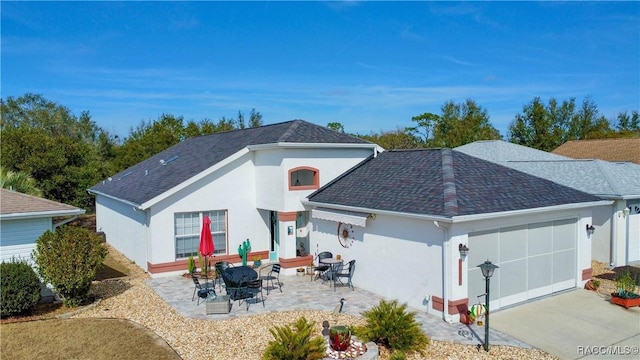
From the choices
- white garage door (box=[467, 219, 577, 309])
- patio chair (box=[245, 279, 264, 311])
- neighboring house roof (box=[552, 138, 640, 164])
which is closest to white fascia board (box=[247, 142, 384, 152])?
patio chair (box=[245, 279, 264, 311])

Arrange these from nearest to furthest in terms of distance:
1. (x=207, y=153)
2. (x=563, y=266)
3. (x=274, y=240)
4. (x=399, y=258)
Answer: (x=399, y=258)
(x=563, y=266)
(x=274, y=240)
(x=207, y=153)

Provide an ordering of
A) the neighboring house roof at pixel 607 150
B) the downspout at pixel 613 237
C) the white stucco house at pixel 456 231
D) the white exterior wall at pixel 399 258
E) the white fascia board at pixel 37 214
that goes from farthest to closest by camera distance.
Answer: the neighboring house roof at pixel 607 150
the downspout at pixel 613 237
the white fascia board at pixel 37 214
the white exterior wall at pixel 399 258
the white stucco house at pixel 456 231

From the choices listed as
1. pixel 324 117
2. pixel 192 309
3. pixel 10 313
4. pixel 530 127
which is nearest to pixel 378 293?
pixel 192 309

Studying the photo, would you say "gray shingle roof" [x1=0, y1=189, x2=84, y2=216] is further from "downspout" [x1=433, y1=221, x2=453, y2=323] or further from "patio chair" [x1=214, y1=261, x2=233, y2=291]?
"downspout" [x1=433, y1=221, x2=453, y2=323]

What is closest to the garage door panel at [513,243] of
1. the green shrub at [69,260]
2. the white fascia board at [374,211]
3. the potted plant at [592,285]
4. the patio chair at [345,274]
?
the white fascia board at [374,211]

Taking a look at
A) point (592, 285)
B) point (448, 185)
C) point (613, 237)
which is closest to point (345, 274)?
point (448, 185)

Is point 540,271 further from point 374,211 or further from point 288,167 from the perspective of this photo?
point 288,167

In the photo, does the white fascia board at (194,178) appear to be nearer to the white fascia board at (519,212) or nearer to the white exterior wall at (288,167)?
the white exterior wall at (288,167)
